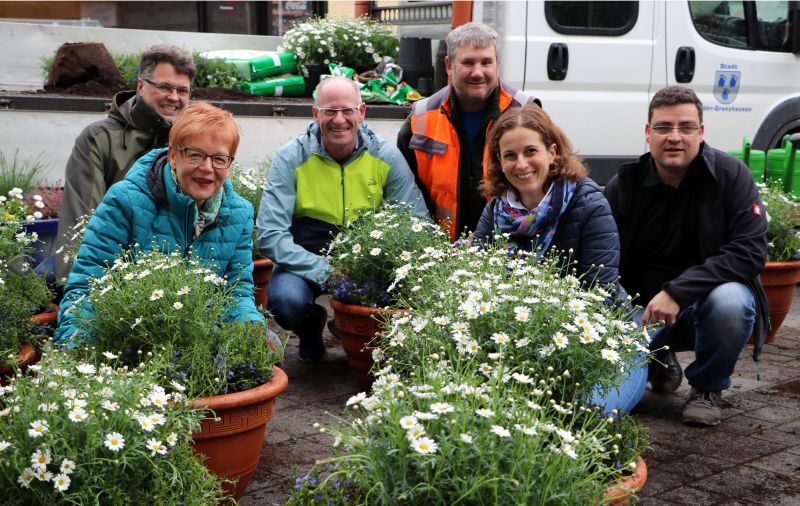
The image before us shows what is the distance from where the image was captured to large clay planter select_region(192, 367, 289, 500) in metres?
3.02

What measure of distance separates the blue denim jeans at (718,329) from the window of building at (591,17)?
3.48 m

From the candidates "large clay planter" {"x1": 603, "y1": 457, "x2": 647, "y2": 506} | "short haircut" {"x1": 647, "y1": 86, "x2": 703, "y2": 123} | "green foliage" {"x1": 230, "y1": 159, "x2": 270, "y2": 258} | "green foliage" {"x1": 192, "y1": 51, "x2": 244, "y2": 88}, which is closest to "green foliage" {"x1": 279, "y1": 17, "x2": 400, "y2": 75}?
"green foliage" {"x1": 192, "y1": 51, "x2": 244, "y2": 88}

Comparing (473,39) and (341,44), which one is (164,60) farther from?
(341,44)

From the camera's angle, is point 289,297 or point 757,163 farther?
point 757,163

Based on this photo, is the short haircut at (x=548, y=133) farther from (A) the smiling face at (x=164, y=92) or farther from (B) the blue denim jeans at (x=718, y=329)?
(A) the smiling face at (x=164, y=92)

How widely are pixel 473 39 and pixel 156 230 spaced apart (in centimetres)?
216

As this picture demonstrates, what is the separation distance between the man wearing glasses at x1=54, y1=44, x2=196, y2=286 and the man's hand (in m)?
2.35

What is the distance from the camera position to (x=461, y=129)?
16.9ft

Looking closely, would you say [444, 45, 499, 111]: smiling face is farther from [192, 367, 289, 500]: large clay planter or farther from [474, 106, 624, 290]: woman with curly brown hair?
[192, 367, 289, 500]: large clay planter

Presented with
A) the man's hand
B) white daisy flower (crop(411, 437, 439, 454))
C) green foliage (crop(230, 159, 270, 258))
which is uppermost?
green foliage (crop(230, 159, 270, 258))

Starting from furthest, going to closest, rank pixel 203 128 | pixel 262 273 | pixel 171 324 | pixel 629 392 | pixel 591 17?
1. pixel 591 17
2. pixel 262 273
3. pixel 629 392
4. pixel 203 128
5. pixel 171 324

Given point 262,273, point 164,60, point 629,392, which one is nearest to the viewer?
point 629,392

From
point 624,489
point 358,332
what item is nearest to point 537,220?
point 358,332

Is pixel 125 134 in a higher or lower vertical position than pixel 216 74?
lower
